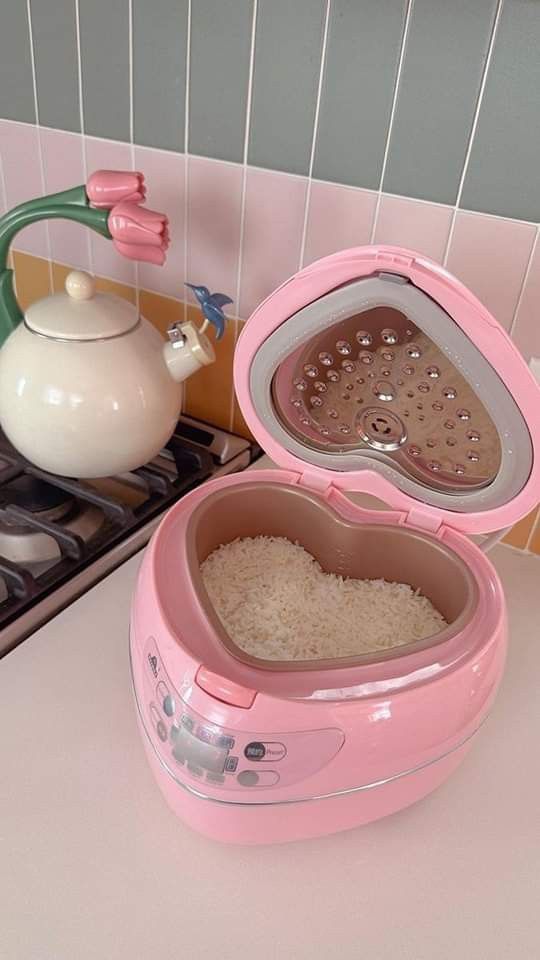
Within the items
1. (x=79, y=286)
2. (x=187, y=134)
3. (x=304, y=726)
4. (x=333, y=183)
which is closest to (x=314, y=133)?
(x=333, y=183)

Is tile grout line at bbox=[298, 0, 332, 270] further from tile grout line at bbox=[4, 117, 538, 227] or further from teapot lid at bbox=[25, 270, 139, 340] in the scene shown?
teapot lid at bbox=[25, 270, 139, 340]

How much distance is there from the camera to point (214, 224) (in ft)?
2.92

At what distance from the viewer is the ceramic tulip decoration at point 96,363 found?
74 cm

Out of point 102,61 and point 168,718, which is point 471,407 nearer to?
point 168,718

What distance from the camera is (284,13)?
0.74m

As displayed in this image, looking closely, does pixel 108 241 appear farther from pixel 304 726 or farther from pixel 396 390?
pixel 304 726

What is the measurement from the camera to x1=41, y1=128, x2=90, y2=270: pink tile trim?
96 centimetres

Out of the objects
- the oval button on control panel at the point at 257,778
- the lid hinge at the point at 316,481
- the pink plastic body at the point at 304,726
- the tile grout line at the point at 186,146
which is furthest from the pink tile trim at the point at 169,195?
the oval button on control panel at the point at 257,778

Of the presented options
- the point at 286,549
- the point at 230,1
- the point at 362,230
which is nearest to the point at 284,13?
the point at 230,1

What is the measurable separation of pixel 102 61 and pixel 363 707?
31.0 inches

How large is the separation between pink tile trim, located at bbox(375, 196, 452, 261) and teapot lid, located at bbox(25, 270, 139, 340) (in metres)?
0.28

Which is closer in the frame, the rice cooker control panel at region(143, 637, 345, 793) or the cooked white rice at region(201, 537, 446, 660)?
the rice cooker control panel at region(143, 637, 345, 793)

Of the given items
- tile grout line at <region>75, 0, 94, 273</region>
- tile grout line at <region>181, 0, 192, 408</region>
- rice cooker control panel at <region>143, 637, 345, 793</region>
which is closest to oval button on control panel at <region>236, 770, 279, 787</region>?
rice cooker control panel at <region>143, 637, 345, 793</region>

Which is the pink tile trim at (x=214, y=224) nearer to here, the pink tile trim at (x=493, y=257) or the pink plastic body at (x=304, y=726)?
the pink tile trim at (x=493, y=257)
